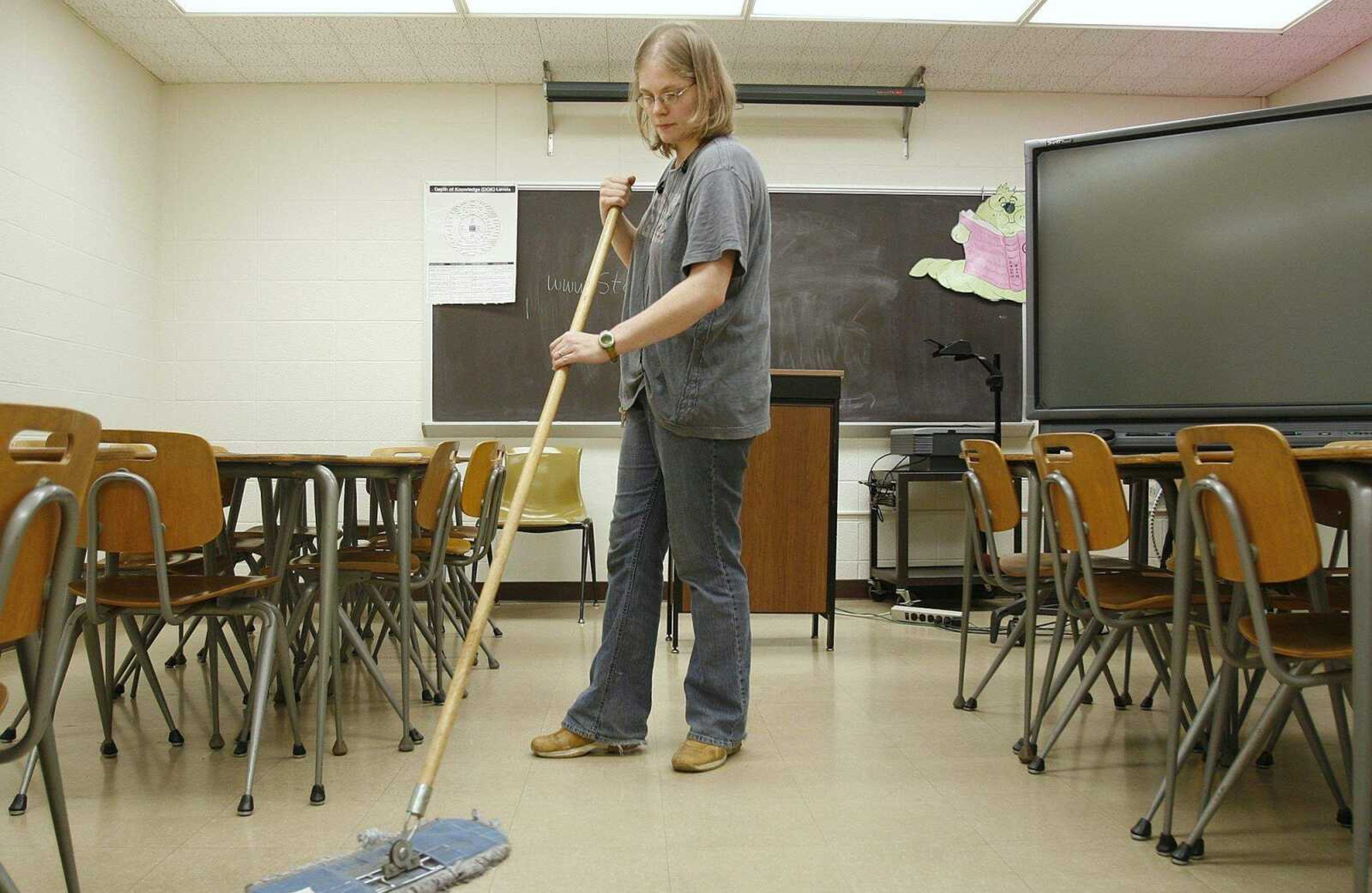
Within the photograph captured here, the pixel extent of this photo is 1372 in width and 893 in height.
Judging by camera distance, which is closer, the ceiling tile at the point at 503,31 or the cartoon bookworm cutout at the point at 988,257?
the ceiling tile at the point at 503,31

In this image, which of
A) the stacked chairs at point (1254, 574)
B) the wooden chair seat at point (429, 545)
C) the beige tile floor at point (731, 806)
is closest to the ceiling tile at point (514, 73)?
the wooden chair seat at point (429, 545)

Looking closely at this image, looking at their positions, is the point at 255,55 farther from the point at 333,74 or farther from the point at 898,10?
the point at 898,10

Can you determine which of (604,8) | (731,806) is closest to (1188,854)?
(731,806)

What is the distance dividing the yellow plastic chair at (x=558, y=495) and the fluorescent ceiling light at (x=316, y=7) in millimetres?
2026

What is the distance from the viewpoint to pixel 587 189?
507cm

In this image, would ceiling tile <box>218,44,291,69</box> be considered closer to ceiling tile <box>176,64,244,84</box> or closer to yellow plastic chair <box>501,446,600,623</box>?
ceiling tile <box>176,64,244,84</box>

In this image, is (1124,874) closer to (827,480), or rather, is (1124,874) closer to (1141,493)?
(1141,493)

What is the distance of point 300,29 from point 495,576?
375 centimetres

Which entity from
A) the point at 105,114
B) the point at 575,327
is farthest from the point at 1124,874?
the point at 105,114

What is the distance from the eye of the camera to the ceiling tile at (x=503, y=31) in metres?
4.44

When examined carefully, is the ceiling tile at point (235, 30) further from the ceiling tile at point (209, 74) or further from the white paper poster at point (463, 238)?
the white paper poster at point (463, 238)

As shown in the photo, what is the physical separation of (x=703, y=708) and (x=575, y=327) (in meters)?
0.90

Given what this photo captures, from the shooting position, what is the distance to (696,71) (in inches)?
80.4

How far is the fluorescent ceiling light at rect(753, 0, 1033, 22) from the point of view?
4285 mm
